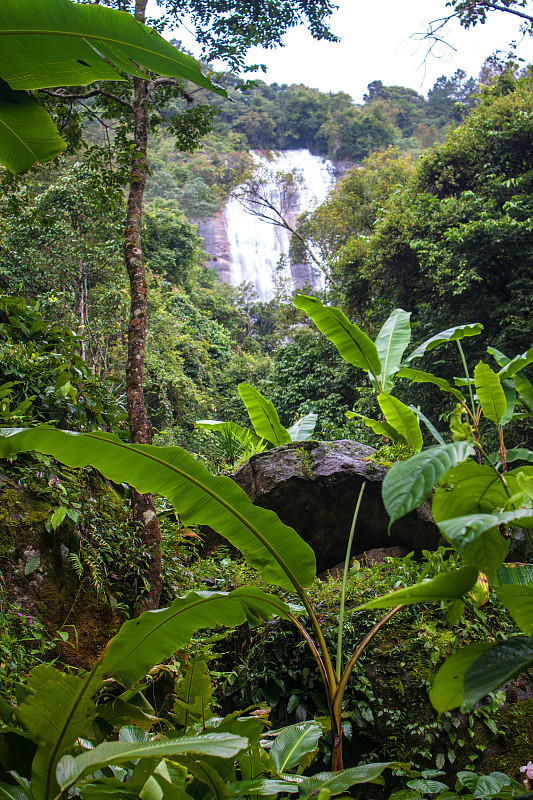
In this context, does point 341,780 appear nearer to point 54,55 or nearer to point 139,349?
point 54,55

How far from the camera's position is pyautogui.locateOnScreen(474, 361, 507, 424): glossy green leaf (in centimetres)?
179

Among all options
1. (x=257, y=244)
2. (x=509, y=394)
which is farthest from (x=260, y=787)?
(x=257, y=244)

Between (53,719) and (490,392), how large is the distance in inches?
65.9

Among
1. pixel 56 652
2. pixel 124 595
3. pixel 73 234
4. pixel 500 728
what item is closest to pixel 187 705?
pixel 56 652

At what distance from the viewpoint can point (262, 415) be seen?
14.5 feet

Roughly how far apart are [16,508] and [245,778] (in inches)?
77.3

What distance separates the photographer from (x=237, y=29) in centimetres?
597

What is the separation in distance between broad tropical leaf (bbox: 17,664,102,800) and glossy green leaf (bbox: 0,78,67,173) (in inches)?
72.5

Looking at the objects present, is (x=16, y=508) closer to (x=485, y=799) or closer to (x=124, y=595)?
(x=124, y=595)

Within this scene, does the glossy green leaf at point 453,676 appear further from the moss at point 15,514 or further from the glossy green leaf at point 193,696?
the moss at point 15,514

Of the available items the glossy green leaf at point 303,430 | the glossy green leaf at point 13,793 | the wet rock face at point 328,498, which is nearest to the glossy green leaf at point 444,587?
the glossy green leaf at point 13,793

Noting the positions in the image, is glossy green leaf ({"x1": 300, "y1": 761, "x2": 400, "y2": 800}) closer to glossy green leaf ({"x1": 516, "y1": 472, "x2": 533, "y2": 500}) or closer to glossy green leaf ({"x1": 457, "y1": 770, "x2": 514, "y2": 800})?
glossy green leaf ({"x1": 457, "y1": 770, "x2": 514, "y2": 800})

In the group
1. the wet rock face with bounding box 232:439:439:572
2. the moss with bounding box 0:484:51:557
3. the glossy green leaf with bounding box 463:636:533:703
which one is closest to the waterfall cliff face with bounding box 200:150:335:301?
the wet rock face with bounding box 232:439:439:572

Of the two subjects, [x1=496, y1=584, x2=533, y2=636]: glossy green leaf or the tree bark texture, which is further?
the tree bark texture
